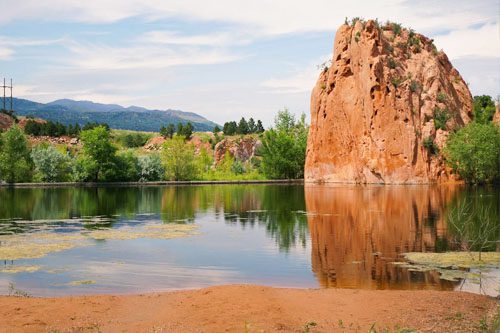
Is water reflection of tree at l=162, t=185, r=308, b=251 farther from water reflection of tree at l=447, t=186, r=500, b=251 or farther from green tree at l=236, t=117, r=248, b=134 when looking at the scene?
green tree at l=236, t=117, r=248, b=134

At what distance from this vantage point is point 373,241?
24.4 m

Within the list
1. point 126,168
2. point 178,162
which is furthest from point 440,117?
point 126,168

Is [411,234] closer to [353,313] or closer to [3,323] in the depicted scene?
[353,313]

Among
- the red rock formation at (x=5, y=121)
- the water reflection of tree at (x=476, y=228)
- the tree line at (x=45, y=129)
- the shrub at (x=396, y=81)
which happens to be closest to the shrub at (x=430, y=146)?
the shrub at (x=396, y=81)

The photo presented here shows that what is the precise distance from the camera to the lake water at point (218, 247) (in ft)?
54.8

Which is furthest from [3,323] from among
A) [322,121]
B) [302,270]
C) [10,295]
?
[322,121]

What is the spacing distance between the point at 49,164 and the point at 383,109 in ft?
147

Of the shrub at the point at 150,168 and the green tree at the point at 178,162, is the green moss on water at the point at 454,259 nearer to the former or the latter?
the shrub at the point at 150,168

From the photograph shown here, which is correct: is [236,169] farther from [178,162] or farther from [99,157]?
[99,157]

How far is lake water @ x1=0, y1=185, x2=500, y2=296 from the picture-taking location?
16703mm

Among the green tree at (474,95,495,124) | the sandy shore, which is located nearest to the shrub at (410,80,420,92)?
the green tree at (474,95,495,124)

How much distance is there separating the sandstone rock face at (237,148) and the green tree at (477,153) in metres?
61.7

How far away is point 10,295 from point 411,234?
57.6ft

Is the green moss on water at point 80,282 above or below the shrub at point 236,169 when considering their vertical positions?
below
